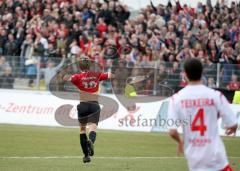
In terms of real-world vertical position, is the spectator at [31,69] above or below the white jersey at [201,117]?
below

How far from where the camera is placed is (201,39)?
27.2 m

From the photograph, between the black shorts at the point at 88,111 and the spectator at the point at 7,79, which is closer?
the black shorts at the point at 88,111

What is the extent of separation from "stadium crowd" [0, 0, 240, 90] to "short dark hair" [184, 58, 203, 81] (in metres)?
17.1

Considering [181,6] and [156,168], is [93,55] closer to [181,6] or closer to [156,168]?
[181,6]

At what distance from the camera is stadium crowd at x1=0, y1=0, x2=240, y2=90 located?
86.6 ft

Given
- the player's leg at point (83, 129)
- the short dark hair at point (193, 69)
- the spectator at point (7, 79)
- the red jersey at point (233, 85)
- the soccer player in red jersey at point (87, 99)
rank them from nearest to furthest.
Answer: the short dark hair at point (193, 69), the player's leg at point (83, 129), the soccer player in red jersey at point (87, 99), the red jersey at point (233, 85), the spectator at point (7, 79)

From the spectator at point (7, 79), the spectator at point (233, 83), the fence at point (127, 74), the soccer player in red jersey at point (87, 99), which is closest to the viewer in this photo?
the soccer player in red jersey at point (87, 99)

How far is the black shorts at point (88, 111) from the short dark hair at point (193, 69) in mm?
7575

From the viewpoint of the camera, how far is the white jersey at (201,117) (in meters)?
8.24

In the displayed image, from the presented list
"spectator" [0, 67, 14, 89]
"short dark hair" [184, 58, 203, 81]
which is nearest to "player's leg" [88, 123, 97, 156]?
"short dark hair" [184, 58, 203, 81]

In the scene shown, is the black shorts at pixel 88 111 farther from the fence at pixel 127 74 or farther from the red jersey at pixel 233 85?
the red jersey at pixel 233 85

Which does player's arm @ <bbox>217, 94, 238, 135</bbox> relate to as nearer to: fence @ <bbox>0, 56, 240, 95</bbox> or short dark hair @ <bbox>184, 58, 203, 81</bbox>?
short dark hair @ <bbox>184, 58, 203, 81</bbox>

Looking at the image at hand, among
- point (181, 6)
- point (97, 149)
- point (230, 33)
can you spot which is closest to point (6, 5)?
point (181, 6)

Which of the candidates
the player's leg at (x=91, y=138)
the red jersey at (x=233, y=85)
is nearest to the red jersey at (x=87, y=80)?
the player's leg at (x=91, y=138)
